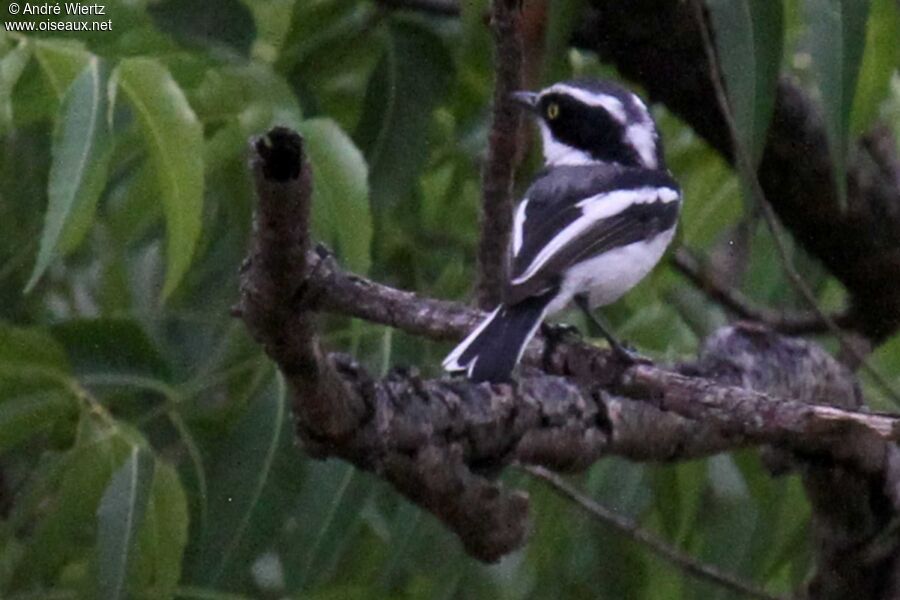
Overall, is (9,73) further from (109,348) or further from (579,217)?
(579,217)

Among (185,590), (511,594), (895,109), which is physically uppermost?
(895,109)

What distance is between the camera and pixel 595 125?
7.52 ft

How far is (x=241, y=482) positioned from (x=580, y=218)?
0.55 metres

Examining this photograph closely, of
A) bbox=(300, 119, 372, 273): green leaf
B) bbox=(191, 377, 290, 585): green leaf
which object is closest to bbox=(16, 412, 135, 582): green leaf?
bbox=(191, 377, 290, 585): green leaf

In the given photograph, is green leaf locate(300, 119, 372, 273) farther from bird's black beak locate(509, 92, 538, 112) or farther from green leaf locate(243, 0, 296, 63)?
green leaf locate(243, 0, 296, 63)

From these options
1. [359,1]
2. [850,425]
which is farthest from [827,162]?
[850,425]

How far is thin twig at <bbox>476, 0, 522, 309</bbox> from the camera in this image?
1507 millimetres

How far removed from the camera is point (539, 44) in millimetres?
2055

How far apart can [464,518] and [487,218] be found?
1.29 ft

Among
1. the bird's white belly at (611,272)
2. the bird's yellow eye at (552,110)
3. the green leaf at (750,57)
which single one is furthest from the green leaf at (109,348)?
the green leaf at (750,57)

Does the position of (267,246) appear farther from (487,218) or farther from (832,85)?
(832,85)

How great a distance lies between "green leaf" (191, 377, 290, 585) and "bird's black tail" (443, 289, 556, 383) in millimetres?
441

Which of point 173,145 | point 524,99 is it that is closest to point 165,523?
point 173,145

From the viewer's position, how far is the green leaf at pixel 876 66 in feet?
6.54
